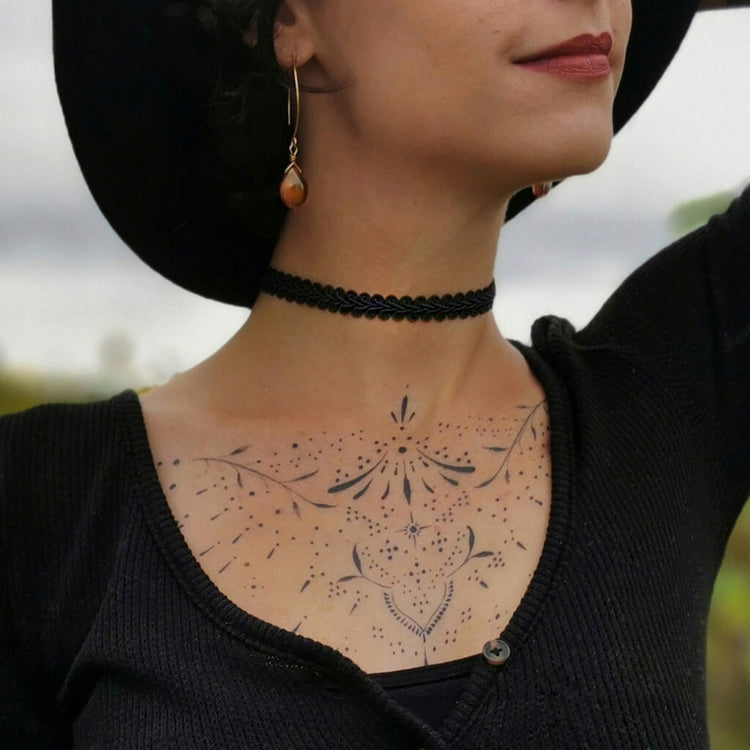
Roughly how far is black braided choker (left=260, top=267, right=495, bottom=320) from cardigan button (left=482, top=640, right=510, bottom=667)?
438 millimetres

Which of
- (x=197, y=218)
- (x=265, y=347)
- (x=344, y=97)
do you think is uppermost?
(x=344, y=97)

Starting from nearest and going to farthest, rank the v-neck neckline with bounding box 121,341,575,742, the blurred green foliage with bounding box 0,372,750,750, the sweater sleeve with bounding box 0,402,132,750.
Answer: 1. the v-neck neckline with bounding box 121,341,575,742
2. the sweater sleeve with bounding box 0,402,132,750
3. the blurred green foliage with bounding box 0,372,750,750

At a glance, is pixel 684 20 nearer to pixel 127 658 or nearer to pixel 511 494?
pixel 511 494

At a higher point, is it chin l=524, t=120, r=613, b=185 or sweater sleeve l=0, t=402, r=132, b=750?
chin l=524, t=120, r=613, b=185

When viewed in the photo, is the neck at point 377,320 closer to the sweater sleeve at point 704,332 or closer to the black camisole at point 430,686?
the sweater sleeve at point 704,332

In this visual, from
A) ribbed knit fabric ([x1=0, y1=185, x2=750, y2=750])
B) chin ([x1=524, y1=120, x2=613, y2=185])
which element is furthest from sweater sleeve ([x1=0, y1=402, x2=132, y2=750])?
chin ([x1=524, y1=120, x2=613, y2=185])

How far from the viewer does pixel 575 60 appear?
135 centimetres

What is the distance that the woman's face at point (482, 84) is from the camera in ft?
4.35

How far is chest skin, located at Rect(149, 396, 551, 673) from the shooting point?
1366 mm

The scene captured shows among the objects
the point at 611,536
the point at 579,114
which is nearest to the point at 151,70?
the point at 579,114

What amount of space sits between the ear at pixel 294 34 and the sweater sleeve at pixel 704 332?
554 mm

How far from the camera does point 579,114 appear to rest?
1362 millimetres

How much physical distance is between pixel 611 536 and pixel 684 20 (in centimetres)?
79

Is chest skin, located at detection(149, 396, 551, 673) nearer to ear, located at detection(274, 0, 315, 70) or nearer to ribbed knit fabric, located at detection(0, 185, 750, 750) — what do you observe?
ribbed knit fabric, located at detection(0, 185, 750, 750)
